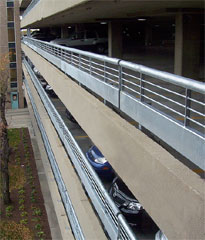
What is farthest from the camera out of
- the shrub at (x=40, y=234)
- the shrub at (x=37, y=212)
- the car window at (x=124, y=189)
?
the shrub at (x=37, y=212)

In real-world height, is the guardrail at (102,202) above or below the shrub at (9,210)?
above

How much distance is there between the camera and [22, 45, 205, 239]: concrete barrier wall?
3.19 meters

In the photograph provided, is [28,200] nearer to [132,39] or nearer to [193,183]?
[193,183]

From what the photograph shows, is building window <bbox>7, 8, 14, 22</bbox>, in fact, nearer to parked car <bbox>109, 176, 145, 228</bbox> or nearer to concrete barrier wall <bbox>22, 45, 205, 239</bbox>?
parked car <bbox>109, 176, 145, 228</bbox>

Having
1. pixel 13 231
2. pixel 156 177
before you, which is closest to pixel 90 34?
pixel 13 231

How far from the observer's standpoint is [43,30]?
50.9 meters

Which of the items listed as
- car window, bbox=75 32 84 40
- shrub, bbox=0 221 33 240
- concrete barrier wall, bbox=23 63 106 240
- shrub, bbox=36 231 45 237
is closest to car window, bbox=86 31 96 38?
car window, bbox=75 32 84 40

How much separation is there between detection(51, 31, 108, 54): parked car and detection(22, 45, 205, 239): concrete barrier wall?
18.1 metres

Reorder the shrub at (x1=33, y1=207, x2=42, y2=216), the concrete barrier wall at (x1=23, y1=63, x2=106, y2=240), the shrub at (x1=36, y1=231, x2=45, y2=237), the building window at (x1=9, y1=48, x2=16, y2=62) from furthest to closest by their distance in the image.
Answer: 1. the building window at (x1=9, y1=48, x2=16, y2=62)
2. the shrub at (x1=33, y1=207, x2=42, y2=216)
3. the shrub at (x1=36, y1=231, x2=45, y2=237)
4. the concrete barrier wall at (x1=23, y1=63, x2=106, y2=240)

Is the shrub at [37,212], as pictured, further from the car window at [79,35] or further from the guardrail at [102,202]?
the car window at [79,35]

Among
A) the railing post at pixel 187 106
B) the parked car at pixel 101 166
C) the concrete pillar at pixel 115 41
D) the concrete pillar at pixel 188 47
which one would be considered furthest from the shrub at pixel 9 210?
the railing post at pixel 187 106

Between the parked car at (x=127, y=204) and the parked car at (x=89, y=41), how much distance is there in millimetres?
16287

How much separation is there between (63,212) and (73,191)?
2930 millimetres

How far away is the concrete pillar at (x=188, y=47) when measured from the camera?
407 inches
